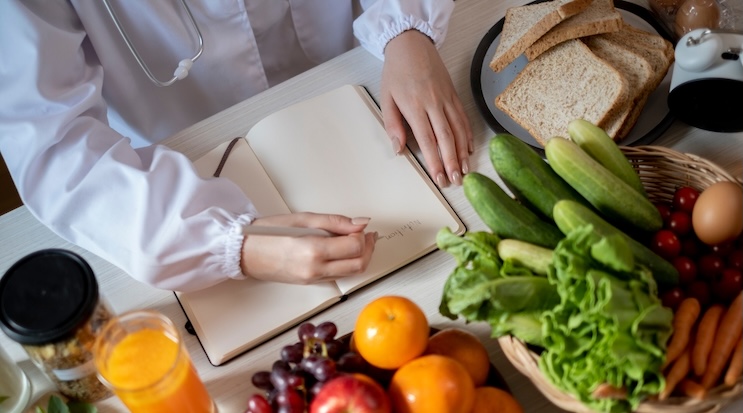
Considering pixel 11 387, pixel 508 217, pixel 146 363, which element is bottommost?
pixel 11 387

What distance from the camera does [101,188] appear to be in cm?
83

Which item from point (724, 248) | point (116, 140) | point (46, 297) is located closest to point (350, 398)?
point (46, 297)

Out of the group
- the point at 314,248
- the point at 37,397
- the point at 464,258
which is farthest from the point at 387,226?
the point at 37,397

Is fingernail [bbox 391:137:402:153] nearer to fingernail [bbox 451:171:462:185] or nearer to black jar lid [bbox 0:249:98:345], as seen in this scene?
fingernail [bbox 451:171:462:185]

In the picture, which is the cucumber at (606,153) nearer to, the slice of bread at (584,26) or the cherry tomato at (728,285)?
the cherry tomato at (728,285)

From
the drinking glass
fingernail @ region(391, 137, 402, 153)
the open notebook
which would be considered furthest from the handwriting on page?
the drinking glass

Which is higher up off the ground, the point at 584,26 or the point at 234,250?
the point at 584,26

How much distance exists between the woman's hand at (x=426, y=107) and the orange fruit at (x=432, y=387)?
0.32m

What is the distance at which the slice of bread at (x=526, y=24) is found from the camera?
89 centimetres

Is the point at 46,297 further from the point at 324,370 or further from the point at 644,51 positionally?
the point at 644,51

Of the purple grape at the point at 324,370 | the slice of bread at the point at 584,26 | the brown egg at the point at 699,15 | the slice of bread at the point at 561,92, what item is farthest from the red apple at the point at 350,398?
the brown egg at the point at 699,15

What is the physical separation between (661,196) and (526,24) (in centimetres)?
32

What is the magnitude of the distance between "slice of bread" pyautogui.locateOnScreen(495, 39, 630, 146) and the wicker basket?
125 millimetres

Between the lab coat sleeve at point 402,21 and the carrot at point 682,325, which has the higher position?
the lab coat sleeve at point 402,21
